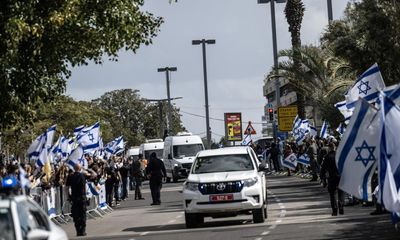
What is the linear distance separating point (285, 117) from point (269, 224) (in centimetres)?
3321

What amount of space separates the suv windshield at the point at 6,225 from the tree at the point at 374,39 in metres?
25.3

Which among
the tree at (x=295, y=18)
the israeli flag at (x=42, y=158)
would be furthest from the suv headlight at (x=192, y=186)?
the tree at (x=295, y=18)

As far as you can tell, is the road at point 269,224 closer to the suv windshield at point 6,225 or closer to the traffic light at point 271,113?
the suv windshield at point 6,225

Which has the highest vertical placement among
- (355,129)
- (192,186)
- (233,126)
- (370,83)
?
(233,126)

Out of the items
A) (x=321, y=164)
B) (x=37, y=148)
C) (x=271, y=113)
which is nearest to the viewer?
(x=321, y=164)

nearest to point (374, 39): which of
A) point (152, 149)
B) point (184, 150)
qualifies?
point (184, 150)

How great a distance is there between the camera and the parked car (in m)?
10.7

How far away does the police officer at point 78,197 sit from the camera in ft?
79.2

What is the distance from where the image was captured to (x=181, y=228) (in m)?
24.4

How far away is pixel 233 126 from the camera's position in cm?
7088

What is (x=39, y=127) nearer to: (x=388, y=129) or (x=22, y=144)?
(x=22, y=144)

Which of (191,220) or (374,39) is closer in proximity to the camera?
(191,220)

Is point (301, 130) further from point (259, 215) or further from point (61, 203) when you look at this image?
point (259, 215)

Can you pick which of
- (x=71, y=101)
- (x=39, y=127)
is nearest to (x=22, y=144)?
(x=39, y=127)
